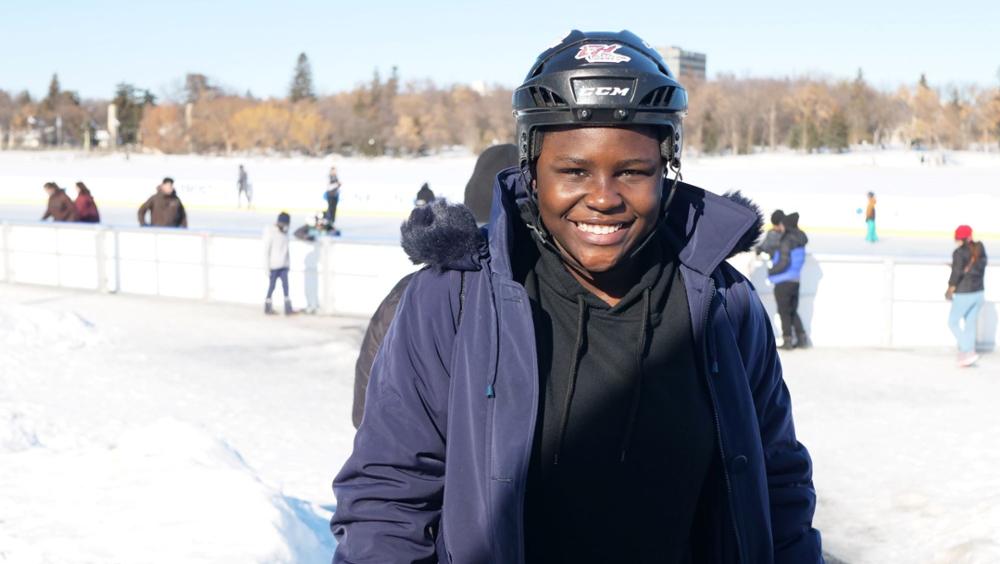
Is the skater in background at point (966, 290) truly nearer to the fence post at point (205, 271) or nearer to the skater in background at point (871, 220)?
the fence post at point (205, 271)

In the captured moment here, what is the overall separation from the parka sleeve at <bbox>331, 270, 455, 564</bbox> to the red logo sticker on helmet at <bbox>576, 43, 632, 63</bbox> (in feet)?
1.42

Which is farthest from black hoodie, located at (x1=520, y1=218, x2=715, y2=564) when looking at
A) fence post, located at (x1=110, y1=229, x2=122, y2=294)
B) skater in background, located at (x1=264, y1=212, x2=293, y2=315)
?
fence post, located at (x1=110, y1=229, x2=122, y2=294)

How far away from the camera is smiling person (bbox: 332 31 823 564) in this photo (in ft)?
5.41

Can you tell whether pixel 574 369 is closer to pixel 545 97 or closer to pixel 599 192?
pixel 599 192

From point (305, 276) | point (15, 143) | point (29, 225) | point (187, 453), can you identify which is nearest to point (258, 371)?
point (305, 276)

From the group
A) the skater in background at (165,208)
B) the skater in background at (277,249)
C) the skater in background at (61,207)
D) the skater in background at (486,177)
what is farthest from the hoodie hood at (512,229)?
the skater in background at (61,207)

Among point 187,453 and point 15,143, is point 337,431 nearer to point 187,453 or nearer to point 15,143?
point 187,453

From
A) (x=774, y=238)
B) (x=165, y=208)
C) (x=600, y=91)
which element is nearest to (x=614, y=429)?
(x=600, y=91)

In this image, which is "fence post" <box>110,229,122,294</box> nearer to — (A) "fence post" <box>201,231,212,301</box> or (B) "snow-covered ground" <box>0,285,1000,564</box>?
(B) "snow-covered ground" <box>0,285,1000,564</box>

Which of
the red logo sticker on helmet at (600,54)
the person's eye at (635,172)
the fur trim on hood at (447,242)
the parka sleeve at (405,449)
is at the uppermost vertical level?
the red logo sticker on helmet at (600,54)

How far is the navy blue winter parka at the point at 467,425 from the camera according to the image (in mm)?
1632

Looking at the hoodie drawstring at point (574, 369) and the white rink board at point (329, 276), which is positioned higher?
the hoodie drawstring at point (574, 369)

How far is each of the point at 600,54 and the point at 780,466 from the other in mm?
757

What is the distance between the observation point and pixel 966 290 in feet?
36.3
